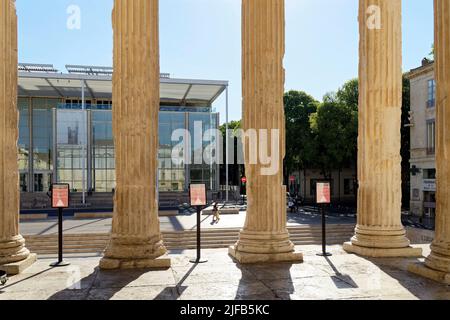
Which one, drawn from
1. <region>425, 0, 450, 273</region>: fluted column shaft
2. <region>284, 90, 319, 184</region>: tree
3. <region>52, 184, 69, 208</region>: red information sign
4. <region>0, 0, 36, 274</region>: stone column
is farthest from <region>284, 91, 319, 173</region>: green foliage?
<region>0, 0, 36, 274</region>: stone column

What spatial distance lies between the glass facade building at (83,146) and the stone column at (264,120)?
37.9m

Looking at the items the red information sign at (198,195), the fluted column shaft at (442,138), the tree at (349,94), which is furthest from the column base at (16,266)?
the tree at (349,94)

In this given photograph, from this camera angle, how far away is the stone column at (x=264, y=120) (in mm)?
10109

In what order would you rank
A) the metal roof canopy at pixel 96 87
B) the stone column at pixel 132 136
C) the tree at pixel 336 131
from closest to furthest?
the stone column at pixel 132 136 → the tree at pixel 336 131 → the metal roof canopy at pixel 96 87

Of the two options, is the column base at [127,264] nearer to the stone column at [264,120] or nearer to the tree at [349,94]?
the stone column at [264,120]

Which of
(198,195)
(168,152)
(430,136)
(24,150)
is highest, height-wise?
(430,136)

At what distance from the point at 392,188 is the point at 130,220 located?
275 inches

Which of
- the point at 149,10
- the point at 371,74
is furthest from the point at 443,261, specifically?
the point at 149,10

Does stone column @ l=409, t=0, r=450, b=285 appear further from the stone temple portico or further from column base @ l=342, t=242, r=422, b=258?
column base @ l=342, t=242, r=422, b=258

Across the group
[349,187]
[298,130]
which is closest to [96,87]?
[298,130]

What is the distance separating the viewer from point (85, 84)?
46594mm

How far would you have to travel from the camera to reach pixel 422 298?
6871 millimetres

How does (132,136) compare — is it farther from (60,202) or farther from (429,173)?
(429,173)

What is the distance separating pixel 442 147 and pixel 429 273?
264 centimetres
